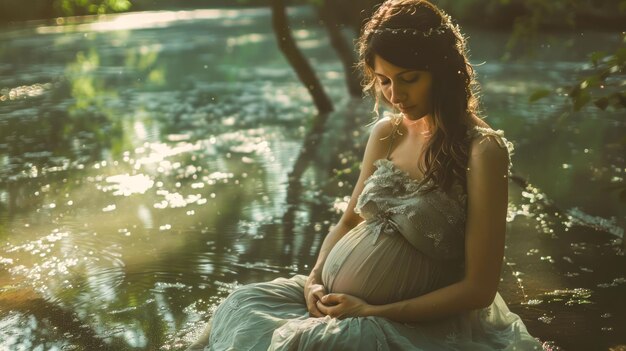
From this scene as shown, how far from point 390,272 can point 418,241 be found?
15 cm

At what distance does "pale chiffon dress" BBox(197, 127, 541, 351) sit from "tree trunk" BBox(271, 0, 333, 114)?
806 cm

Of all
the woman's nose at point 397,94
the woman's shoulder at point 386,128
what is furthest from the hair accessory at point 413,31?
the woman's shoulder at point 386,128

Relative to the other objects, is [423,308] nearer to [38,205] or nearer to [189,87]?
[38,205]

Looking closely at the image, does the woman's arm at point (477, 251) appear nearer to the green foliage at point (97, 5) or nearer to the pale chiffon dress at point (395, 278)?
the pale chiffon dress at point (395, 278)

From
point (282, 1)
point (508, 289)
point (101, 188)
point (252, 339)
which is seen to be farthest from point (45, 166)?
point (252, 339)

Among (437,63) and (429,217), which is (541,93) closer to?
(437,63)

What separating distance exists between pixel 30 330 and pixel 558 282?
9.49 feet

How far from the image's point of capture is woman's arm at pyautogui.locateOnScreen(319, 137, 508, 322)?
9.05 ft

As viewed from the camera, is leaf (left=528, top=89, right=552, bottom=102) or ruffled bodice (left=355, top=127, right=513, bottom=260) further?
leaf (left=528, top=89, right=552, bottom=102)

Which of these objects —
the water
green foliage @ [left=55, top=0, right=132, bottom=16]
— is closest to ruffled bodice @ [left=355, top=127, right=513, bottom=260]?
the water

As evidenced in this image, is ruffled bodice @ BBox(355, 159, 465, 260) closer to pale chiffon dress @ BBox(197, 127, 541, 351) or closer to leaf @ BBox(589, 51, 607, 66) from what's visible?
pale chiffon dress @ BBox(197, 127, 541, 351)

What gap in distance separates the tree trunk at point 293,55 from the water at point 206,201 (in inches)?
12.4

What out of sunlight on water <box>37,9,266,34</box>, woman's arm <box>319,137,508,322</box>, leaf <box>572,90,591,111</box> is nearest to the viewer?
woman's arm <box>319,137,508,322</box>

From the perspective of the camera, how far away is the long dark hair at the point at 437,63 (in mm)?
2865
